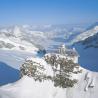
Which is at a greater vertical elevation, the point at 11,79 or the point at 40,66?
the point at 40,66

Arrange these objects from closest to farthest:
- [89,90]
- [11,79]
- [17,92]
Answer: [17,92], [89,90], [11,79]

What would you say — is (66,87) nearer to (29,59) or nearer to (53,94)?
(53,94)

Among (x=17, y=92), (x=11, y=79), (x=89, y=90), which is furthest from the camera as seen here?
(x=11, y=79)

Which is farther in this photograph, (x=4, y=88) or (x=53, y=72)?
(x=53, y=72)

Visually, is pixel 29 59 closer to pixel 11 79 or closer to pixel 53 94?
pixel 53 94

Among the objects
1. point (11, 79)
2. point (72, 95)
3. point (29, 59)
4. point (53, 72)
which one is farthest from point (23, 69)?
point (11, 79)

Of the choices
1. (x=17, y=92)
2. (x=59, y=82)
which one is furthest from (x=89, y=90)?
(x=17, y=92)

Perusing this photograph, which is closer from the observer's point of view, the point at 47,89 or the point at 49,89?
the point at 47,89

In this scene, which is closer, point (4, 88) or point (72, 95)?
point (4, 88)

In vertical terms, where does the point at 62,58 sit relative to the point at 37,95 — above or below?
above
